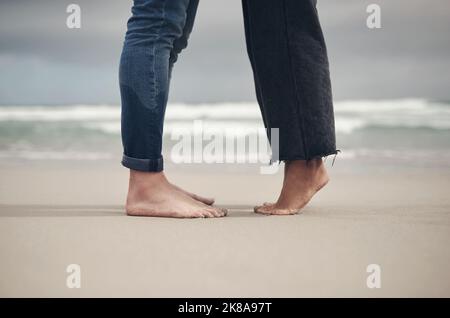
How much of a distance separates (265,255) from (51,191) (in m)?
1.33

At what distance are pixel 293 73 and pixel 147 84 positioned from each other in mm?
373

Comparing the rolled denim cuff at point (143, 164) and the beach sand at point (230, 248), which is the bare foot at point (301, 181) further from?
the rolled denim cuff at point (143, 164)

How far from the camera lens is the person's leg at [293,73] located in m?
1.68

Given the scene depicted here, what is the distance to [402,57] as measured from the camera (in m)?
10.1

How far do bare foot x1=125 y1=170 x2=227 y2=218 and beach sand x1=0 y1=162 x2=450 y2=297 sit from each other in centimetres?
5

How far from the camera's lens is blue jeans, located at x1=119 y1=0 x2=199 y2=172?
162cm

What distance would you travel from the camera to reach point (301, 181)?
173 cm

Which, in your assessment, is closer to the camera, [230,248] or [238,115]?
[230,248]

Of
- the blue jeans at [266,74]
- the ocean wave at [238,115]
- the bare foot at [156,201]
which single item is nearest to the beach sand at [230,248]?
the bare foot at [156,201]

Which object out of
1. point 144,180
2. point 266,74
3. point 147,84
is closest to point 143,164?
point 144,180

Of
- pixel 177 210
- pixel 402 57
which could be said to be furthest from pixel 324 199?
pixel 402 57

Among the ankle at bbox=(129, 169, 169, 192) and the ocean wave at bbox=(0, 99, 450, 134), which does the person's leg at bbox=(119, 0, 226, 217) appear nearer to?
the ankle at bbox=(129, 169, 169, 192)

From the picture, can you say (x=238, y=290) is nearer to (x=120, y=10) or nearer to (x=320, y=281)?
(x=320, y=281)

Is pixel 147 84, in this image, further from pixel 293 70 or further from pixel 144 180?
pixel 293 70
